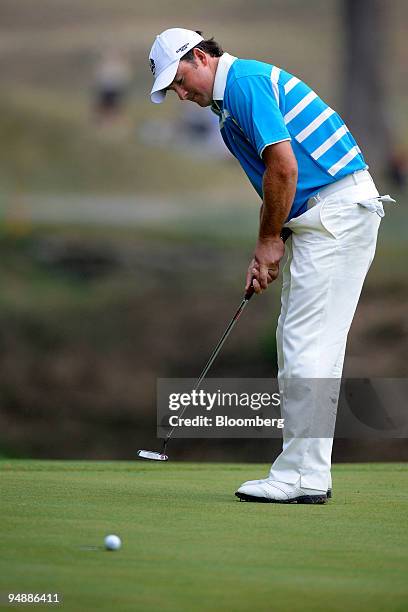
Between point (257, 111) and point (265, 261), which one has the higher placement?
point (257, 111)

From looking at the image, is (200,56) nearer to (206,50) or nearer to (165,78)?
(206,50)

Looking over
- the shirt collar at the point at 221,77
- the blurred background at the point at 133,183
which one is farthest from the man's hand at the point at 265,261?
the blurred background at the point at 133,183

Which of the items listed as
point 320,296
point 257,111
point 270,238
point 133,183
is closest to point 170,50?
point 257,111

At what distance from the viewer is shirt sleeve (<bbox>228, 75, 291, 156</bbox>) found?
15.5 ft

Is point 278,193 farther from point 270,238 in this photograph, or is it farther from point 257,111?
point 257,111

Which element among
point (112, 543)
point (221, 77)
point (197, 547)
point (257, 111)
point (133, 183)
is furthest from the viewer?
point (133, 183)

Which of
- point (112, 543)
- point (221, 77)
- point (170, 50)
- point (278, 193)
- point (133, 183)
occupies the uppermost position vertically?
point (133, 183)

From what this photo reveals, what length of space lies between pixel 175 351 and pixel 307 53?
4492 mm

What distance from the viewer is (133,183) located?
1841 cm

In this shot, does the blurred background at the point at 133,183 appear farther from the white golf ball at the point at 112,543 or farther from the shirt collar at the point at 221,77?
the white golf ball at the point at 112,543

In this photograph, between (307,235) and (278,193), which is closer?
(278,193)

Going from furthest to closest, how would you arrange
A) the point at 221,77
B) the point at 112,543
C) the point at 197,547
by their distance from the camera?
the point at 221,77
the point at 197,547
the point at 112,543

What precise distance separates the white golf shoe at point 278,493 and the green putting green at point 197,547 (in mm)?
77

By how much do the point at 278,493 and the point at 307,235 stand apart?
92cm
